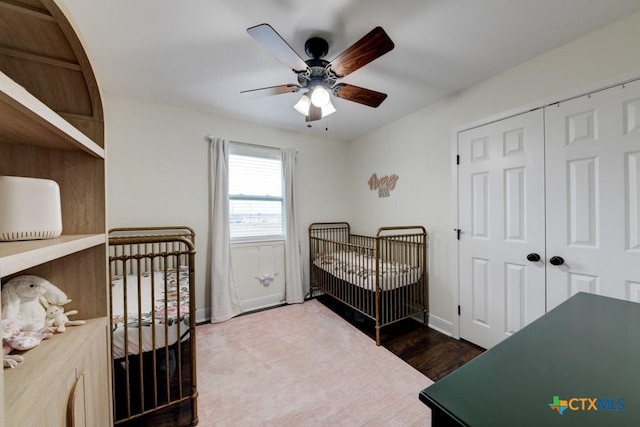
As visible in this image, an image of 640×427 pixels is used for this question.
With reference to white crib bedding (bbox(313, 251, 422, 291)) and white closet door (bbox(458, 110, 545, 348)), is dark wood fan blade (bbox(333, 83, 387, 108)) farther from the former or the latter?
white crib bedding (bbox(313, 251, 422, 291))

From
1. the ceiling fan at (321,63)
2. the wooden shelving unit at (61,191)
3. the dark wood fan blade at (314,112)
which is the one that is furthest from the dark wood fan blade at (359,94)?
the wooden shelving unit at (61,191)

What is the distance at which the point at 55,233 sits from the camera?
79cm

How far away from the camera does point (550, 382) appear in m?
0.53

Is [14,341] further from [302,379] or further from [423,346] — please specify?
[423,346]

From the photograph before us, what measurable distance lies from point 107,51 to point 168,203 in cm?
136

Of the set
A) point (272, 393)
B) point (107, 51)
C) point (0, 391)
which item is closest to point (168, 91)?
point (107, 51)

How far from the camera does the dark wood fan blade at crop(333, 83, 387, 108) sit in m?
1.78

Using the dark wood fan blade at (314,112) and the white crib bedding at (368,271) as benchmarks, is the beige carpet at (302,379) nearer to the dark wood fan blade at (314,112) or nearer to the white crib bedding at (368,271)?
the white crib bedding at (368,271)

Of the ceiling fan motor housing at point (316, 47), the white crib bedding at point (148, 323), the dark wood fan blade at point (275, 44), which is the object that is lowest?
the white crib bedding at point (148, 323)

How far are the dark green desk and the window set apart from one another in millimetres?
2762

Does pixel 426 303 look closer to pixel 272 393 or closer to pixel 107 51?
pixel 272 393

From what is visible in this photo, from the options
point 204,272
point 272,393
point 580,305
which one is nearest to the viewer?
point 580,305

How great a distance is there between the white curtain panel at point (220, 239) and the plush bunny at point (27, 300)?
1858 mm

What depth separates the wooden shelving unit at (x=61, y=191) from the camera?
591 millimetres
